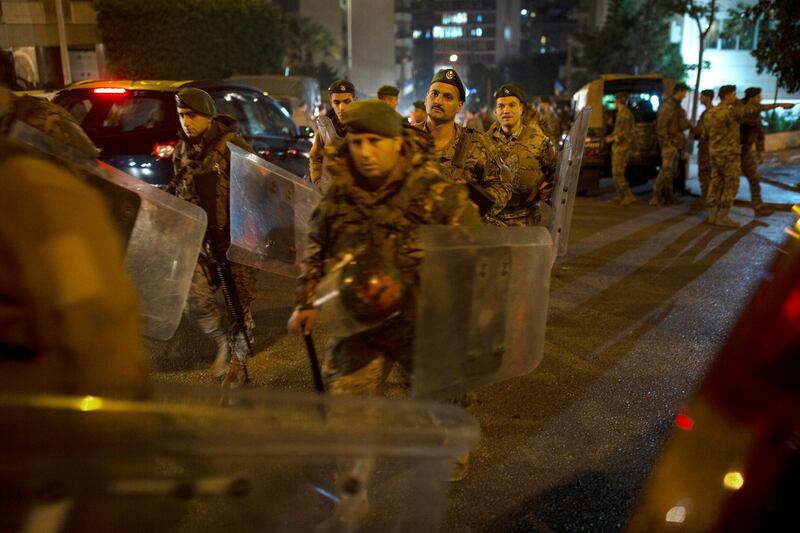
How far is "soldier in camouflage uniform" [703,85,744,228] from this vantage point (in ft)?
34.2

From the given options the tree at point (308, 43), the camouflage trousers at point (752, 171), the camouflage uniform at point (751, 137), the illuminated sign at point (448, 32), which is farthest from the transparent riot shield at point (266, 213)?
the illuminated sign at point (448, 32)

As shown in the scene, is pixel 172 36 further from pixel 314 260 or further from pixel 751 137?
pixel 314 260

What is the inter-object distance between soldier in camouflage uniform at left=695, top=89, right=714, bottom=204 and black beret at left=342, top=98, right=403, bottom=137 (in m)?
9.26

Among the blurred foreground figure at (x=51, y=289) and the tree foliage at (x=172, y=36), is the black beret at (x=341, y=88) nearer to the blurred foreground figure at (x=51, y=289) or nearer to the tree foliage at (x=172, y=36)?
the blurred foreground figure at (x=51, y=289)

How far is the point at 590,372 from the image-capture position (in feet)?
16.9

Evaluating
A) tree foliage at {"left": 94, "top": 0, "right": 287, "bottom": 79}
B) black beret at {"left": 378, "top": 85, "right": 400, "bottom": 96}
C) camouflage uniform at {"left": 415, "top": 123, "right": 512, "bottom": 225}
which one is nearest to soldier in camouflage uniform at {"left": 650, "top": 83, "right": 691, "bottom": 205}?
black beret at {"left": 378, "top": 85, "right": 400, "bottom": 96}

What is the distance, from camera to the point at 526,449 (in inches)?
159

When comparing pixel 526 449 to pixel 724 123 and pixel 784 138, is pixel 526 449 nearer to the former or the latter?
pixel 724 123

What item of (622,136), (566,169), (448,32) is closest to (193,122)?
(566,169)

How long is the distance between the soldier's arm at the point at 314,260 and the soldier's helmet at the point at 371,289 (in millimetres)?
246

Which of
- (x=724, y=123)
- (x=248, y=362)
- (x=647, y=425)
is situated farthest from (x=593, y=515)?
(x=724, y=123)

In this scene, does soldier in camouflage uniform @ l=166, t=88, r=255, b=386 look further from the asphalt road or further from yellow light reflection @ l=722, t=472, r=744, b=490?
yellow light reflection @ l=722, t=472, r=744, b=490

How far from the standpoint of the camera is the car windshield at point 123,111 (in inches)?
302

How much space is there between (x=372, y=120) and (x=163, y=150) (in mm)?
5027
